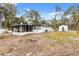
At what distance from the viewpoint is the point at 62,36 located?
283 centimetres

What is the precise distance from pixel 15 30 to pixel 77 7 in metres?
0.64

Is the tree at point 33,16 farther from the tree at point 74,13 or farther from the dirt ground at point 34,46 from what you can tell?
the tree at point 74,13

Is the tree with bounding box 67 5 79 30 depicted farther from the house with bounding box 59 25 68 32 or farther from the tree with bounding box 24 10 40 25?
the tree with bounding box 24 10 40 25

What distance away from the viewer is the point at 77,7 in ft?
9.17

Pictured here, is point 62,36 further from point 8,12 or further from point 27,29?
point 8,12

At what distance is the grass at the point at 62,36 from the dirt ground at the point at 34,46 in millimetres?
29

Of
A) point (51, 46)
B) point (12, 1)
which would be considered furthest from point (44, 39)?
point (12, 1)

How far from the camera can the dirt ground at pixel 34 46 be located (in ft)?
9.17

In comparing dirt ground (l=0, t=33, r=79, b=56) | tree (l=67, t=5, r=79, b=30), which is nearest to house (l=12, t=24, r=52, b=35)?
dirt ground (l=0, t=33, r=79, b=56)

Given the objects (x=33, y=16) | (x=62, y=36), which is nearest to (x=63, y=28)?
(x=62, y=36)

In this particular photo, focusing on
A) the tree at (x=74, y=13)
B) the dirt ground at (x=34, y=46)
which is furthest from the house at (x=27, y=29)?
the tree at (x=74, y=13)

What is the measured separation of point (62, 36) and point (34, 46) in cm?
29

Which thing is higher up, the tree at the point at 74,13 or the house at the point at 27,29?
the tree at the point at 74,13

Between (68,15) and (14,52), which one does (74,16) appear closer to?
(68,15)
